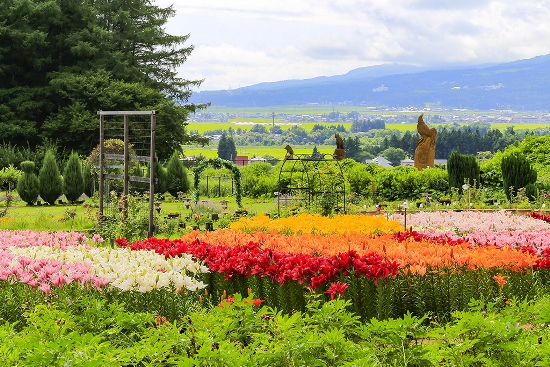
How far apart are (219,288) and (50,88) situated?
3000 cm

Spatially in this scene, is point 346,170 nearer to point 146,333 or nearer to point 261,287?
point 261,287

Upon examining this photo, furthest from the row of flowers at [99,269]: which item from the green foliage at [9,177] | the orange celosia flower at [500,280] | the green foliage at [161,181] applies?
the green foliage at [9,177]

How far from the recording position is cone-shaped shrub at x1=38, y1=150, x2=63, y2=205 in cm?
1991

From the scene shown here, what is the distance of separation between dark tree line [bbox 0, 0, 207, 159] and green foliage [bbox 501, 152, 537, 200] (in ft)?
63.6

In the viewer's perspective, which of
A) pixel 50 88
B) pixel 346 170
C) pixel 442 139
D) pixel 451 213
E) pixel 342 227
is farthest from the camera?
pixel 442 139

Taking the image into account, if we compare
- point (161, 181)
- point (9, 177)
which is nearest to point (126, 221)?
point (161, 181)

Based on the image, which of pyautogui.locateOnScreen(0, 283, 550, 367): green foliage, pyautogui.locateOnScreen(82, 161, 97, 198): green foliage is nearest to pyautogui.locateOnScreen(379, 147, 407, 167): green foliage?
pyautogui.locateOnScreen(82, 161, 97, 198): green foliage

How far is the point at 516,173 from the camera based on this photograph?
1662 cm

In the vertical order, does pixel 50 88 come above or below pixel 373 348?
above

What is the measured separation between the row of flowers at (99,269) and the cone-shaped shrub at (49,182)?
43.9 ft

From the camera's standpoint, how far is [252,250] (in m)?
6.53

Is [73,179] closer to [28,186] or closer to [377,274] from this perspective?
[28,186]

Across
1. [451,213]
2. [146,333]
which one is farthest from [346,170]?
[146,333]

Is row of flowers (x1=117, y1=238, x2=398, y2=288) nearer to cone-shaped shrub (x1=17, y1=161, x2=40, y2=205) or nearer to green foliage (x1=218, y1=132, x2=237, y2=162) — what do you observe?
cone-shaped shrub (x1=17, y1=161, x2=40, y2=205)
